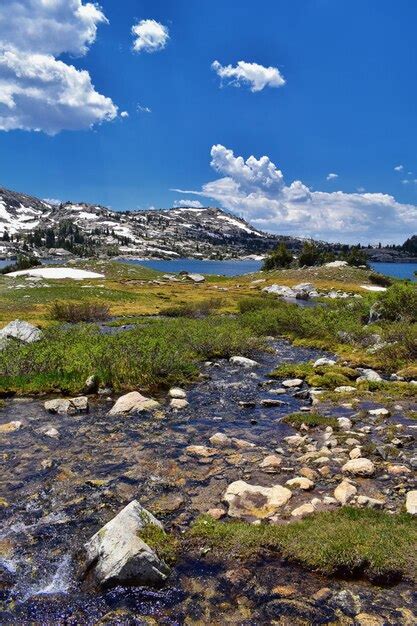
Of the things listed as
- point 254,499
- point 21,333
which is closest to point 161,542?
point 254,499

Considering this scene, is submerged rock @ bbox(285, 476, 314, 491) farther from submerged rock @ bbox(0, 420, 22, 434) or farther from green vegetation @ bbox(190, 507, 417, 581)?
submerged rock @ bbox(0, 420, 22, 434)

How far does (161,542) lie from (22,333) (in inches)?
909

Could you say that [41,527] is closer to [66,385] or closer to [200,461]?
[200,461]

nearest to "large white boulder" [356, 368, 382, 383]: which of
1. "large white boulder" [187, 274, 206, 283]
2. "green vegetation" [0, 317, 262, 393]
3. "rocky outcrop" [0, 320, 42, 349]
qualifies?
"green vegetation" [0, 317, 262, 393]

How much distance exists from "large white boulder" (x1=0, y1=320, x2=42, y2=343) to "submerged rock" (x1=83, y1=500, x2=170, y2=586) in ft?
70.8

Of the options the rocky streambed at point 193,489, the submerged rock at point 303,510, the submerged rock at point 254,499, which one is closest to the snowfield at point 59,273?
the rocky streambed at point 193,489

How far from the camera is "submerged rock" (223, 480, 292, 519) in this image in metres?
10.2

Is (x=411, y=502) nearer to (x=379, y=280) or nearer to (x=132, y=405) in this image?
(x=132, y=405)

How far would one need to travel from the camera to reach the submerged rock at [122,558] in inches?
309

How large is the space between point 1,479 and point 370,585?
917 cm

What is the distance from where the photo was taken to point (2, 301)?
5991 centimetres

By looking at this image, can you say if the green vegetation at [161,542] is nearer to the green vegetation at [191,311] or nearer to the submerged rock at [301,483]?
the submerged rock at [301,483]

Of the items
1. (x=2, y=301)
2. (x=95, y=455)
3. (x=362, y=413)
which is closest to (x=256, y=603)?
(x=95, y=455)

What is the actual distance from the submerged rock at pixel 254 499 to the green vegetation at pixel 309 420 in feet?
16.8
